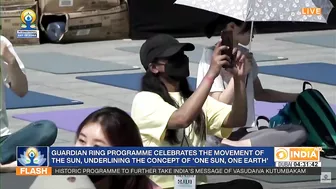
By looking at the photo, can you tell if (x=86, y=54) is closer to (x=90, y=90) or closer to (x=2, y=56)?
(x=90, y=90)

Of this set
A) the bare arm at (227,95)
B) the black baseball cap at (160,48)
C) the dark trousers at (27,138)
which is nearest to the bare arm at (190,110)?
the black baseball cap at (160,48)

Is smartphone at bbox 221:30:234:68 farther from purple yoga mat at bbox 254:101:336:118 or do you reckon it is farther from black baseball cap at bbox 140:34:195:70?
purple yoga mat at bbox 254:101:336:118

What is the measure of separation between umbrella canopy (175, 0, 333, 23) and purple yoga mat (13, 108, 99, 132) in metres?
2.40

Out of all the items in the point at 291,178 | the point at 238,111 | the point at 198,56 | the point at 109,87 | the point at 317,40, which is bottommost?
the point at 317,40

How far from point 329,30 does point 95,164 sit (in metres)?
13.3

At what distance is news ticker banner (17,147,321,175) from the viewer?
3.85 metres

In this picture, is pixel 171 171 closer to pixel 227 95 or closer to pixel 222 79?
pixel 227 95

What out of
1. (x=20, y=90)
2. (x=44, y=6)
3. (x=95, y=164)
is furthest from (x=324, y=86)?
(x=95, y=164)

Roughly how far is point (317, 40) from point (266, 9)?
879cm

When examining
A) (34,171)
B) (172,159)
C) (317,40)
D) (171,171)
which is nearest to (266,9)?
(172,159)

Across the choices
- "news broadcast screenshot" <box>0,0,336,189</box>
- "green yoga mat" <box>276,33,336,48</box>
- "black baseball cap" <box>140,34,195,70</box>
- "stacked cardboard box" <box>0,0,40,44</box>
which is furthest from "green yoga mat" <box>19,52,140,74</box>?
"black baseball cap" <box>140,34,195,70</box>

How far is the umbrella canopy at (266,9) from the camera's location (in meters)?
6.43

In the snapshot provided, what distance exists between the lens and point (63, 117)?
9172 mm

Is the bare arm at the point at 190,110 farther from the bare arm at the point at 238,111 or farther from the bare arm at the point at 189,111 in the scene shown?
the bare arm at the point at 238,111
